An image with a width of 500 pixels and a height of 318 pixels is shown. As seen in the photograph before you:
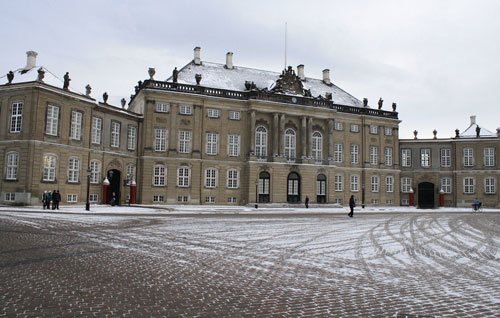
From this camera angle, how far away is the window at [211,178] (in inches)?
1897

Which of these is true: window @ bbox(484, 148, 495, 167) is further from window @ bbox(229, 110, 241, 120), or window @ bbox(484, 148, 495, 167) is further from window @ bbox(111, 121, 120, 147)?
window @ bbox(111, 121, 120, 147)

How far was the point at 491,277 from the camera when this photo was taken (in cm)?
930

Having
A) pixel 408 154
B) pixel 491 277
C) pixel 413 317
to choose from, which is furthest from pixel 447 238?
pixel 408 154

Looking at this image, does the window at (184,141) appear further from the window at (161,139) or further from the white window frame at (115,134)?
the white window frame at (115,134)

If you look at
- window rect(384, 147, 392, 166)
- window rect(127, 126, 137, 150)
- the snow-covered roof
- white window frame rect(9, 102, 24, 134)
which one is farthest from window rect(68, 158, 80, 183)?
window rect(384, 147, 392, 166)

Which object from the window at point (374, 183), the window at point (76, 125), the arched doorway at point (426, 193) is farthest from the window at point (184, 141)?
the arched doorway at point (426, 193)

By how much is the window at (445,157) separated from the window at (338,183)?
17549 mm

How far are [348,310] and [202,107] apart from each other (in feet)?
141

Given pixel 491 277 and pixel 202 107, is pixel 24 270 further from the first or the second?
pixel 202 107

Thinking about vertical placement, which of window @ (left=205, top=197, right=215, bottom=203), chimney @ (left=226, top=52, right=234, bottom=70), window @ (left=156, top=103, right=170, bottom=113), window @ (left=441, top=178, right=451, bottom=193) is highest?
chimney @ (left=226, top=52, right=234, bottom=70)

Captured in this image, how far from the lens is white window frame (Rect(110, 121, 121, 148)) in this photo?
4328 centimetres

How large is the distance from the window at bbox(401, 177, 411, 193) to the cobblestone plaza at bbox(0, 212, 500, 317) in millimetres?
48691

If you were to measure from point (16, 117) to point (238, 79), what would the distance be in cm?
2743

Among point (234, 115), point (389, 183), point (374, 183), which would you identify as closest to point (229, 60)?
point (234, 115)
